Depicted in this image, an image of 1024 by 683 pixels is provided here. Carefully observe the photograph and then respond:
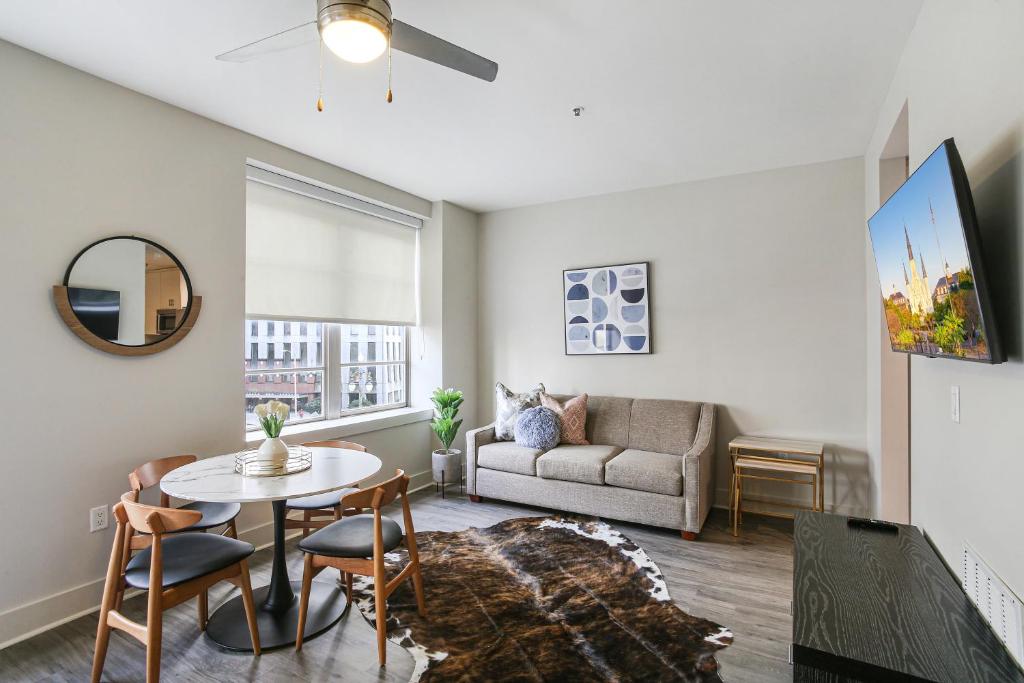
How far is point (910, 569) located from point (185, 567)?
2.59 meters

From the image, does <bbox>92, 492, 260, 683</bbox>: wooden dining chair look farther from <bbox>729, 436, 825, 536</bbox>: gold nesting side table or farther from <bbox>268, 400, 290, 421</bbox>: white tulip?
<bbox>729, 436, 825, 536</bbox>: gold nesting side table

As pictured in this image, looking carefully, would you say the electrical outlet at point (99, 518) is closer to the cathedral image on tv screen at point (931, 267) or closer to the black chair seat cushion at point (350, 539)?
the black chair seat cushion at point (350, 539)

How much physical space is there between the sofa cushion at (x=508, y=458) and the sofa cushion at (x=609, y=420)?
597 millimetres

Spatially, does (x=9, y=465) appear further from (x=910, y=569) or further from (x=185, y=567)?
(x=910, y=569)

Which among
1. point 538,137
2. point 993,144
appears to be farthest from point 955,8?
point 538,137

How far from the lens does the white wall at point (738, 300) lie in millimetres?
3832

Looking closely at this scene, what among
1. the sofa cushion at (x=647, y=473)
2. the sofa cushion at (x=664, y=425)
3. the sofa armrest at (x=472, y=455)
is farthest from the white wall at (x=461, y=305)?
the sofa cushion at (x=647, y=473)

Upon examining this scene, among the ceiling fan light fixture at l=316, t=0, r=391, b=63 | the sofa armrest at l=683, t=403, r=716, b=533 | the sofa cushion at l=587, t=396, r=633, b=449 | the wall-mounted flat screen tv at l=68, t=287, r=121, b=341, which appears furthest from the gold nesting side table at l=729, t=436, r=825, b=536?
the wall-mounted flat screen tv at l=68, t=287, r=121, b=341

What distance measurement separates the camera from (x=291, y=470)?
247cm

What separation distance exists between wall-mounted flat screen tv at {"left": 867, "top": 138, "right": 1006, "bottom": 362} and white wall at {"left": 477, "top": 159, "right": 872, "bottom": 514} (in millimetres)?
2028

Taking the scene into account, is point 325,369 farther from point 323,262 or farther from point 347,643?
point 347,643

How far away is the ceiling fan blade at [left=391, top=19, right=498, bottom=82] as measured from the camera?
1.82 metres

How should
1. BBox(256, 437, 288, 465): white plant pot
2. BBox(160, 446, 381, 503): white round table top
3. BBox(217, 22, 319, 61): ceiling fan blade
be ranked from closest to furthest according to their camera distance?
BBox(217, 22, 319, 61): ceiling fan blade → BBox(160, 446, 381, 503): white round table top → BBox(256, 437, 288, 465): white plant pot

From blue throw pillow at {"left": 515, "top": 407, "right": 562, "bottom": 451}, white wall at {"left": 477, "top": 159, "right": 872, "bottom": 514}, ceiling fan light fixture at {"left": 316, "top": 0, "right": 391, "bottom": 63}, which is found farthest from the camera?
blue throw pillow at {"left": 515, "top": 407, "right": 562, "bottom": 451}
